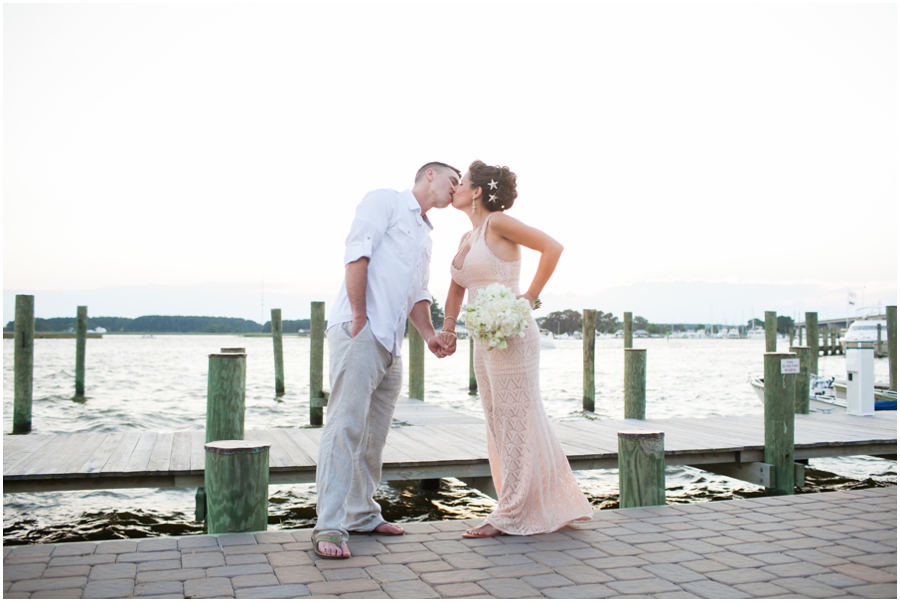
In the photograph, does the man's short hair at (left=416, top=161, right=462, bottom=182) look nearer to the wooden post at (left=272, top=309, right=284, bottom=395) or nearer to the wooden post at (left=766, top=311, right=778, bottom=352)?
the wooden post at (left=272, top=309, right=284, bottom=395)

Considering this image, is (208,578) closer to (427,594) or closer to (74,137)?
(427,594)

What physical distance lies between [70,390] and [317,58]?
794 inches

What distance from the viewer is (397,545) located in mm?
3906

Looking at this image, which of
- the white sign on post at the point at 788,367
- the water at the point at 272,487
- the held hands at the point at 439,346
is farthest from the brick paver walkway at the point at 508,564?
the water at the point at 272,487

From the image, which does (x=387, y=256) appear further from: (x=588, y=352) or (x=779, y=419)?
(x=588, y=352)

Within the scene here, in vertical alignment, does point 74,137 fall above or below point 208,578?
above

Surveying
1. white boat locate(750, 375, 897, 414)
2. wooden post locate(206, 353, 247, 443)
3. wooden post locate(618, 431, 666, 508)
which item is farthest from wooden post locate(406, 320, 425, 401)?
wooden post locate(618, 431, 666, 508)

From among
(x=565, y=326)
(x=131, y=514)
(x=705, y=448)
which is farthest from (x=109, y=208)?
(x=565, y=326)

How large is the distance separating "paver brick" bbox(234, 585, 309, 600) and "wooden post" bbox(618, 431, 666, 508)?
2.46 meters

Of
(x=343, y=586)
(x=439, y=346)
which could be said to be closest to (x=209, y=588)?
(x=343, y=586)

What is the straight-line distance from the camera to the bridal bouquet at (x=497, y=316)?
158 inches

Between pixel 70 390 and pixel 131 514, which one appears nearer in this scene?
pixel 131 514

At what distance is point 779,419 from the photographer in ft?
21.5

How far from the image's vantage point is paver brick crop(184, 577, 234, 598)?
310cm
